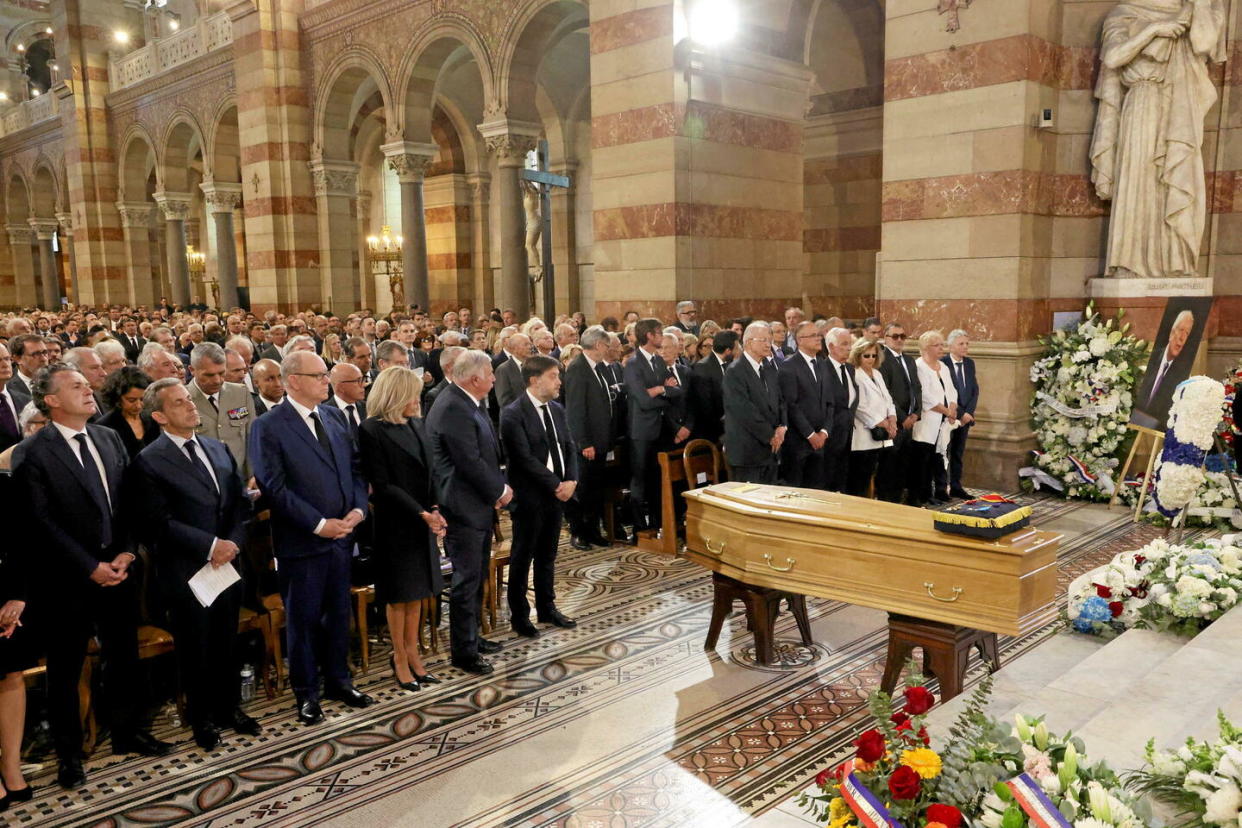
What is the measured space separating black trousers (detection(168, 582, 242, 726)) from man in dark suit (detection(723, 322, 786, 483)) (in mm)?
3624

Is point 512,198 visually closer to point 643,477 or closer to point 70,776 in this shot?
point 643,477

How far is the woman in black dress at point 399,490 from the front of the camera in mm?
4617

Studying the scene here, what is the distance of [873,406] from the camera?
7.47 meters

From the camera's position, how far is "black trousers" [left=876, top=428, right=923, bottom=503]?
8.02 metres

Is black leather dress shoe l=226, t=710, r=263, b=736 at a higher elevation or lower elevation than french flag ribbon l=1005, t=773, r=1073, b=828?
lower

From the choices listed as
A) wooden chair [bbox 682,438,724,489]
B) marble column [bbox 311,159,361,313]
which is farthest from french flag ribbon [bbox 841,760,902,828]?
marble column [bbox 311,159,361,313]

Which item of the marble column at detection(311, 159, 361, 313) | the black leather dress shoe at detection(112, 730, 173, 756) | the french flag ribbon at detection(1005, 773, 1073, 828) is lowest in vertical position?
the black leather dress shoe at detection(112, 730, 173, 756)

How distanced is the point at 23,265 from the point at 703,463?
35.2 m

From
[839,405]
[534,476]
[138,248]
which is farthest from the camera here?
[138,248]

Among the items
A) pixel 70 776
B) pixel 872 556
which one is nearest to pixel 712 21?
pixel 872 556

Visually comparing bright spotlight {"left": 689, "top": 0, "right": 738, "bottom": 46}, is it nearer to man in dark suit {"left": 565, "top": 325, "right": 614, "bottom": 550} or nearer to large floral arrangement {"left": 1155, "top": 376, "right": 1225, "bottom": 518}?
man in dark suit {"left": 565, "top": 325, "right": 614, "bottom": 550}

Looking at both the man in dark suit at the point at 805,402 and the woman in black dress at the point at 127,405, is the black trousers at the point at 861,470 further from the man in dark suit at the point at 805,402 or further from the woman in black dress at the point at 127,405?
the woman in black dress at the point at 127,405

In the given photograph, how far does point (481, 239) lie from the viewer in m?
21.4

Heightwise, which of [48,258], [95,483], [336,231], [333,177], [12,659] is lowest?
[12,659]
